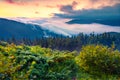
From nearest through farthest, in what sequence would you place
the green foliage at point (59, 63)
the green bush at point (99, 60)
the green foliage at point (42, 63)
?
the green foliage at point (59, 63), the green foliage at point (42, 63), the green bush at point (99, 60)

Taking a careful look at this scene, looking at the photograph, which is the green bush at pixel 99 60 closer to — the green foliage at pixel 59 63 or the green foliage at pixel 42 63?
the green foliage at pixel 59 63

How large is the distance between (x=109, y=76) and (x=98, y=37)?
6807 inches

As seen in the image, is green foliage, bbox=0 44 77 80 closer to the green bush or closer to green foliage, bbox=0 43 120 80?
green foliage, bbox=0 43 120 80

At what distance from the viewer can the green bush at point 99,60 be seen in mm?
20708

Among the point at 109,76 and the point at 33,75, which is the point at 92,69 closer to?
the point at 109,76

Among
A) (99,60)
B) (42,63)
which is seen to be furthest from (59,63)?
(99,60)

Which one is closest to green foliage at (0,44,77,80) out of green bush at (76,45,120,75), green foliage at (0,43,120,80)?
green foliage at (0,43,120,80)

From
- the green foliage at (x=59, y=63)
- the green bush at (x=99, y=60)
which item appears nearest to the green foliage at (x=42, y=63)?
the green foliage at (x=59, y=63)

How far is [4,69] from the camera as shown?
1091 cm

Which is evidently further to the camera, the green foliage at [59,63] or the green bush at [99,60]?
the green bush at [99,60]

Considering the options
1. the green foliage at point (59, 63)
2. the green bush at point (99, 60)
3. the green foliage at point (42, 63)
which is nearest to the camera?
the green foliage at point (59, 63)

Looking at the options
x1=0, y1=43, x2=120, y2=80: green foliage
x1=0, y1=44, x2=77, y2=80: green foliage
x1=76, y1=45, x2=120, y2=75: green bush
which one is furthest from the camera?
x1=76, y1=45, x2=120, y2=75: green bush

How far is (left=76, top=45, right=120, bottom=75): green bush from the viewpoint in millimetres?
20708

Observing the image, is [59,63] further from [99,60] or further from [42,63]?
[99,60]
